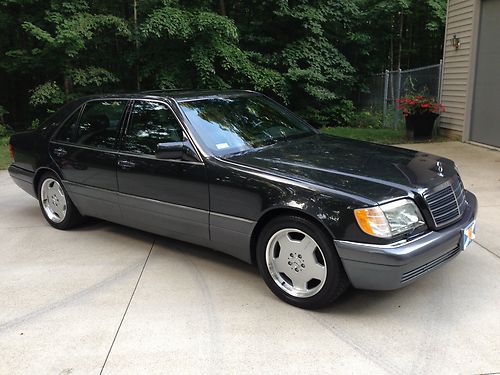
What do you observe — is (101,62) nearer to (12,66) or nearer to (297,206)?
(12,66)

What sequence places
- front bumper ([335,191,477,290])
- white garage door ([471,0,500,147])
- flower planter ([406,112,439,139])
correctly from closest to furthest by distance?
front bumper ([335,191,477,290]) < white garage door ([471,0,500,147]) < flower planter ([406,112,439,139])

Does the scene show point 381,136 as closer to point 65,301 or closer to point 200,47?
point 200,47

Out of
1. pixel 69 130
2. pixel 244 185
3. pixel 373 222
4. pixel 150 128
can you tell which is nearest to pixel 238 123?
pixel 150 128

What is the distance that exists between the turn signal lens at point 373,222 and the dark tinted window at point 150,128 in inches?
68.2

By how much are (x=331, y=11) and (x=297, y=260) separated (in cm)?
1313

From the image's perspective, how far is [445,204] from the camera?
3.45 m

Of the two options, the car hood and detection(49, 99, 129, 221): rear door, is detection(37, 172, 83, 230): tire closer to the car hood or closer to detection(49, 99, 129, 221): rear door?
detection(49, 99, 129, 221): rear door

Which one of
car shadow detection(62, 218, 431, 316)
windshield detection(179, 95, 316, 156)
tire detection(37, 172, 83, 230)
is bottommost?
car shadow detection(62, 218, 431, 316)

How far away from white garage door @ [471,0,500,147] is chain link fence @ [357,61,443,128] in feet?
5.45

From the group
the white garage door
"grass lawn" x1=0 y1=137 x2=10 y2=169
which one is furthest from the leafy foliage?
the white garage door

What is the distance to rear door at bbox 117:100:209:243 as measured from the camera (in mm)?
3912

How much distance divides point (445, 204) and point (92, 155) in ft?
10.7

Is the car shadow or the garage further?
the garage

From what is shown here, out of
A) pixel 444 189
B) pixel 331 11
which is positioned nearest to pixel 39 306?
pixel 444 189
